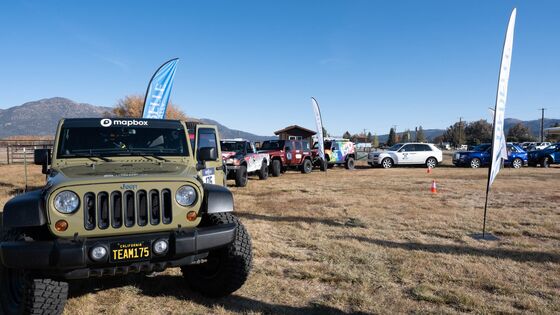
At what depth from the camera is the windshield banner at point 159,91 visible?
14156mm

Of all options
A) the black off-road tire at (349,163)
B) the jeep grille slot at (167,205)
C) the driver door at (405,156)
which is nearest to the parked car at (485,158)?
the driver door at (405,156)

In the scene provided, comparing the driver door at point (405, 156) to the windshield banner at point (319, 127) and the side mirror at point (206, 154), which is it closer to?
the windshield banner at point (319, 127)

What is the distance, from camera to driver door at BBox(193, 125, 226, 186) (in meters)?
7.71

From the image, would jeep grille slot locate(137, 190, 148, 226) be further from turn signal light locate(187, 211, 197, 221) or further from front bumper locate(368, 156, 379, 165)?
front bumper locate(368, 156, 379, 165)

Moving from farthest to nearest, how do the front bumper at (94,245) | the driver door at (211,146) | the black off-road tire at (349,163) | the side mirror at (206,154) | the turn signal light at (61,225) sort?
the black off-road tire at (349,163) → the driver door at (211,146) → the side mirror at (206,154) → the turn signal light at (61,225) → the front bumper at (94,245)

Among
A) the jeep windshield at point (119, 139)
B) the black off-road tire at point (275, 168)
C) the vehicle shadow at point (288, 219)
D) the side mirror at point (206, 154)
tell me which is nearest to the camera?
the jeep windshield at point (119, 139)

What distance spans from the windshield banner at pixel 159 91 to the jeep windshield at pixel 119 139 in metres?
9.28

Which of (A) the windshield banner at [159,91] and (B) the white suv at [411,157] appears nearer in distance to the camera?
(A) the windshield banner at [159,91]

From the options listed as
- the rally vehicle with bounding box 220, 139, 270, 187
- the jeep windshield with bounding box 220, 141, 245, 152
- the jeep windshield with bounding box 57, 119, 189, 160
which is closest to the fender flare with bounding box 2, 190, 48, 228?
the jeep windshield with bounding box 57, 119, 189, 160

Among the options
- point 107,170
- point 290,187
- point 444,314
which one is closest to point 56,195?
point 107,170

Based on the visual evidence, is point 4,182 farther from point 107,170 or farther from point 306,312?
point 306,312

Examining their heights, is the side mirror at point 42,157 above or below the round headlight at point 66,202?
above

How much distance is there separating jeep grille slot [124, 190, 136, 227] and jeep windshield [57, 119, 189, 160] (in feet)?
4.16

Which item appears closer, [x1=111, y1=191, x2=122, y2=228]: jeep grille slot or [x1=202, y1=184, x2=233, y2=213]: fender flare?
[x1=111, y1=191, x2=122, y2=228]: jeep grille slot
